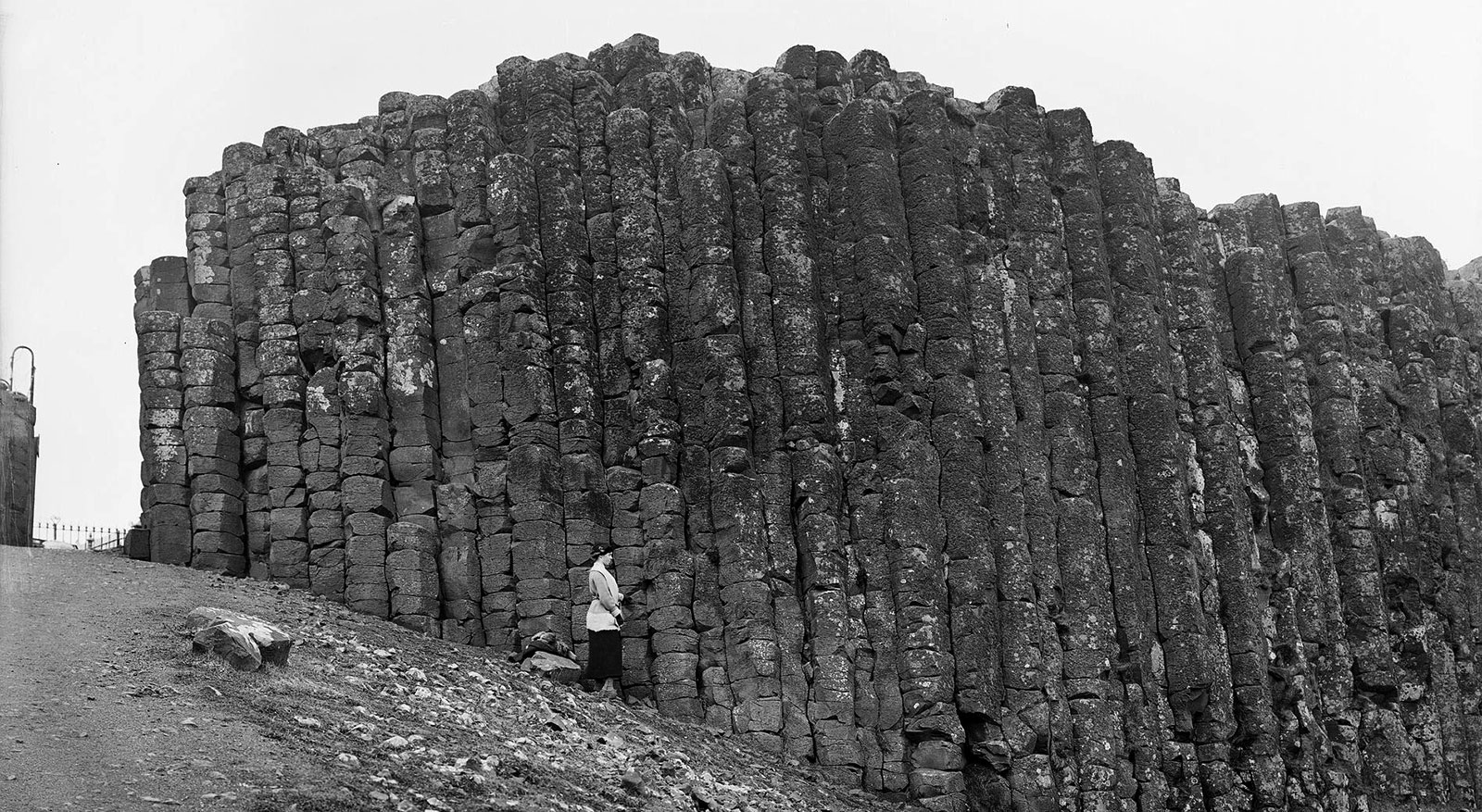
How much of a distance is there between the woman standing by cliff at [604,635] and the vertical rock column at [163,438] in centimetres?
605

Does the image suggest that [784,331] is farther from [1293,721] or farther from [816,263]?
[1293,721]

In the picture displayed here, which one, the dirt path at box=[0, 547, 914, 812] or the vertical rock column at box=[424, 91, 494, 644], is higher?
the vertical rock column at box=[424, 91, 494, 644]

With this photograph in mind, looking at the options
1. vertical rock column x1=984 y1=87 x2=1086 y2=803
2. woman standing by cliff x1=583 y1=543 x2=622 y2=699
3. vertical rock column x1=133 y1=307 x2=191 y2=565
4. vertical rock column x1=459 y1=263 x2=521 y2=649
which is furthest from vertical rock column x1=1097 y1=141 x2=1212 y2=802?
vertical rock column x1=133 y1=307 x2=191 y2=565

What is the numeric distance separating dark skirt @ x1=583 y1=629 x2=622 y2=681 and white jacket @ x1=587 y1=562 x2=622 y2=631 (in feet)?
0.31

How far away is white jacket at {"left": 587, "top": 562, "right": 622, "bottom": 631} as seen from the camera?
80.6ft

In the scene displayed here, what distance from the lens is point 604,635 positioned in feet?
80.6

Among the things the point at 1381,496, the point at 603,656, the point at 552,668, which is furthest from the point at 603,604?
the point at 1381,496

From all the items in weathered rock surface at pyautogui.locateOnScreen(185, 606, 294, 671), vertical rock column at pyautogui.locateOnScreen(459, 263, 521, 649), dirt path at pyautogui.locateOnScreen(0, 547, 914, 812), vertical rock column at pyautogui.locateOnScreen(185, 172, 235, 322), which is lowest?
dirt path at pyautogui.locateOnScreen(0, 547, 914, 812)

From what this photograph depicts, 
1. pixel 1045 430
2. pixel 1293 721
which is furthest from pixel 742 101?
pixel 1293 721

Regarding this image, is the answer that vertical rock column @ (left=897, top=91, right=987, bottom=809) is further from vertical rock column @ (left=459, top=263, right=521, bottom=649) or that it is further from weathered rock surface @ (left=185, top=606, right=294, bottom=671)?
weathered rock surface @ (left=185, top=606, right=294, bottom=671)

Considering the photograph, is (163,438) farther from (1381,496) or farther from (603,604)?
(1381,496)

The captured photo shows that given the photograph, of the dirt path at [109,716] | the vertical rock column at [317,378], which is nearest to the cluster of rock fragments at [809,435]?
the vertical rock column at [317,378]

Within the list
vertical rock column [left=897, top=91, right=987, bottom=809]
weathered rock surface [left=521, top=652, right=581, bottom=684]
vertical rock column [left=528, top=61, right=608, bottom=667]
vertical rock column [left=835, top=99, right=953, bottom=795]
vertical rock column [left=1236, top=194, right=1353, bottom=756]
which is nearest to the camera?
weathered rock surface [left=521, top=652, right=581, bottom=684]

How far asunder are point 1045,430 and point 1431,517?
30.8 feet
